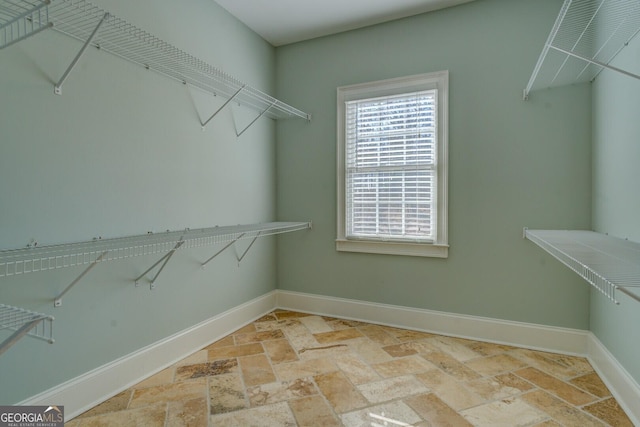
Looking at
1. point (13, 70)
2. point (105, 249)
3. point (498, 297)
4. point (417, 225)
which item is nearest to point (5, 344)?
point (105, 249)

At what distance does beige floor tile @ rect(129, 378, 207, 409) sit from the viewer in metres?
1.85

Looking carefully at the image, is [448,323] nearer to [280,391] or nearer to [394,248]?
[394,248]

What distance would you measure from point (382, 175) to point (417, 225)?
536mm

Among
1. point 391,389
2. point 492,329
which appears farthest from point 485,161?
point 391,389

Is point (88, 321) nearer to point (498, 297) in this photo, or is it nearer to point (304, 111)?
point (304, 111)

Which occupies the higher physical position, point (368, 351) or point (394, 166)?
point (394, 166)

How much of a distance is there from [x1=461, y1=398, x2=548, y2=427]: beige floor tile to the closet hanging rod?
249 cm

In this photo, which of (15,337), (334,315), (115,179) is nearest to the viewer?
(15,337)

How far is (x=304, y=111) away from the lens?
329 cm

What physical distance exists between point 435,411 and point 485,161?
5.98ft

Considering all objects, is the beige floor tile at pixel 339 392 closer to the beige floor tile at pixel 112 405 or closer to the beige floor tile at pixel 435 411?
the beige floor tile at pixel 435 411

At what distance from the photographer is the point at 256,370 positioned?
219cm

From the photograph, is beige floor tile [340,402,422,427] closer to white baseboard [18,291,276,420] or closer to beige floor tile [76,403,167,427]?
beige floor tile [76,403,167,427]

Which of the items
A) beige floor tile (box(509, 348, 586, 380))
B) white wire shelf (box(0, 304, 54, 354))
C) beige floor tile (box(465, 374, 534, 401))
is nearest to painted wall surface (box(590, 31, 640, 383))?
beige floor tile (box(509, 348, 586, 380))
